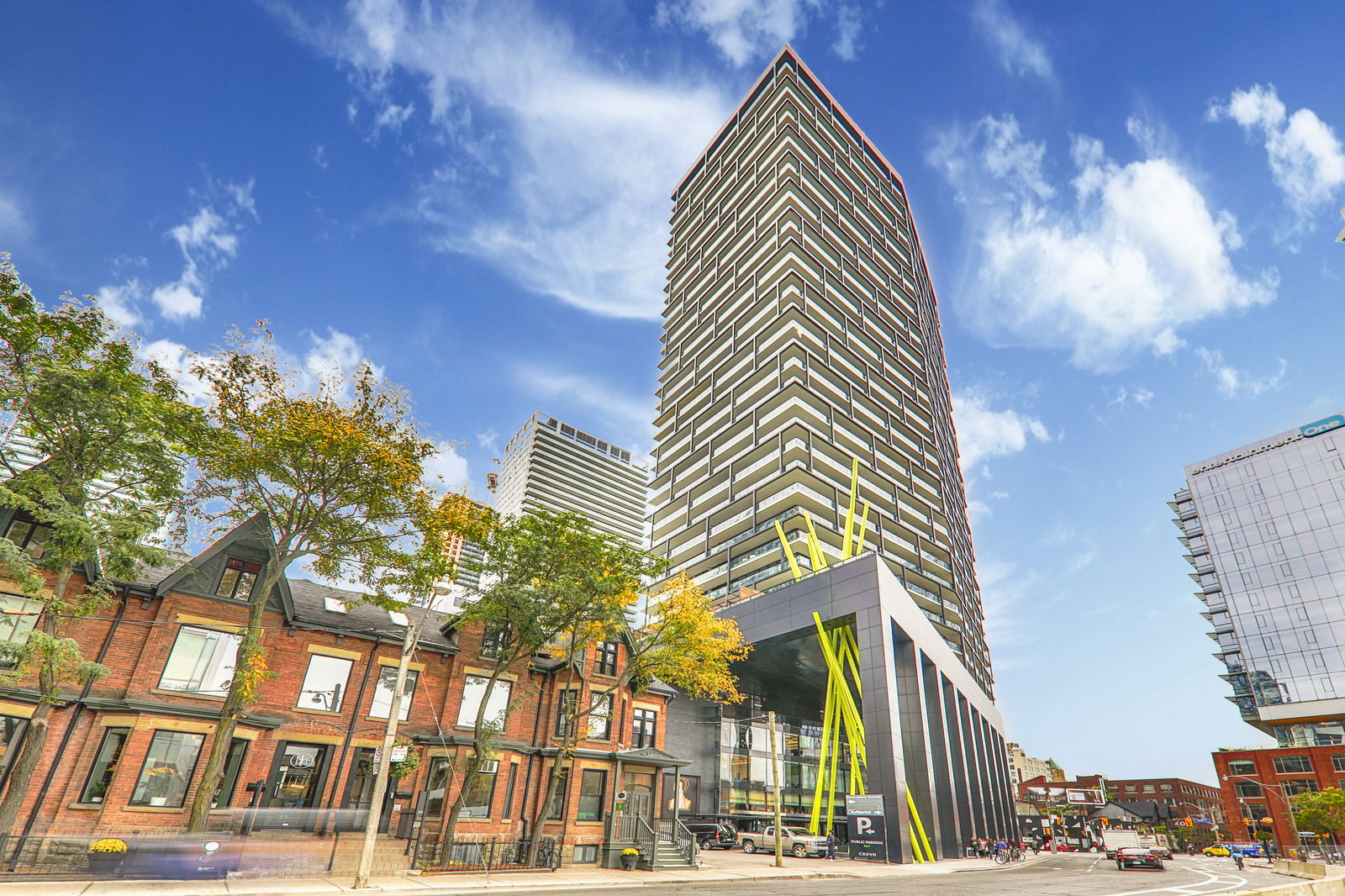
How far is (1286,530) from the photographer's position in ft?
332

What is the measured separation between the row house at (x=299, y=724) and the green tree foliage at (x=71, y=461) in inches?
52.6

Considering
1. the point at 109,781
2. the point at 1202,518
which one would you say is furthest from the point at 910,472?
the point at 109,781

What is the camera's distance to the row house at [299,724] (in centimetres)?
2052

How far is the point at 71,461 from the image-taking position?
65.5ft

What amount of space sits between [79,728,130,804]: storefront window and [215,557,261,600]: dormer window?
196 inches

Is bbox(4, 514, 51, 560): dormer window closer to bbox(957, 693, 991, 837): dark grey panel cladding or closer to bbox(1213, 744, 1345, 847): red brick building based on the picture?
bbox(957, 693, 991, 837): dark grey panel cladding

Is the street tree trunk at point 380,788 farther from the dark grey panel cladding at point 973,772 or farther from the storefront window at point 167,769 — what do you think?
the dark grey panel cladding at point 973,772

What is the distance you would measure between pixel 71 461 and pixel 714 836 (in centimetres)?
3919

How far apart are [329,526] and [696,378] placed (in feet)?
250

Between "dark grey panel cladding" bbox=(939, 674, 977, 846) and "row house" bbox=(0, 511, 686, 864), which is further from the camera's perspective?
"dark grey panel cladding" bbox=(939, 674, 977, 846)

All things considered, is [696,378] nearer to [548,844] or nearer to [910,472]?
[910,472]

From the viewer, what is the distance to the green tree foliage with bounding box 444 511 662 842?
24797 millimetres

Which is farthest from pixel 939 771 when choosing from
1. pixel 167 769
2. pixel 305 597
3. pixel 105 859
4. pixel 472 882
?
pixel 105 859

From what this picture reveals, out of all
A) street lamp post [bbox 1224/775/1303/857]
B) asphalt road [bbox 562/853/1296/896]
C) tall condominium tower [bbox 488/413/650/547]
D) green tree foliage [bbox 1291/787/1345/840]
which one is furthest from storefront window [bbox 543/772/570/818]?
tall condominium tower [bbox 488/413/650/547]
